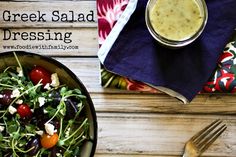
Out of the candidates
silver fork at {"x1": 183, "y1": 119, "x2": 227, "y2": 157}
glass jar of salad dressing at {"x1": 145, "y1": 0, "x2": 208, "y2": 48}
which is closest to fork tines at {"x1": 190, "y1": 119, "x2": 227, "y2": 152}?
silver fork at {"x1": 183, "y1": 119, "x2": 227, "y2": 157}

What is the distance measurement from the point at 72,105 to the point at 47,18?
23cm

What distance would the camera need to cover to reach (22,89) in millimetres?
1080

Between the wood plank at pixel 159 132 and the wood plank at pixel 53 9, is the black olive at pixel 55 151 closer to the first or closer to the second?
the wood plank at pixel 159 132

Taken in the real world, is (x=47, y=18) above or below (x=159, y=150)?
above

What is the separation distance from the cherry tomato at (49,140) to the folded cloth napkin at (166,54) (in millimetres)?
189

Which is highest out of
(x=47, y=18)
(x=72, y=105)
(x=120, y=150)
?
(x=47, y=18)

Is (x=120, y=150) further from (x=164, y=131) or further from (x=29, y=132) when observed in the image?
(x=29, y=132)

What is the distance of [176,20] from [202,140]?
10.2 inches

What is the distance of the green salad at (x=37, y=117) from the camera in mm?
1068

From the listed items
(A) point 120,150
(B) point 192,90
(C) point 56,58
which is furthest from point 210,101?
(C) point 56,58

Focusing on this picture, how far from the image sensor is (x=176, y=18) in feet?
3.64

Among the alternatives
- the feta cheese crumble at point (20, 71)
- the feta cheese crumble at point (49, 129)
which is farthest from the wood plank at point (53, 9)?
the feta cheese crumble at point (49, 129)

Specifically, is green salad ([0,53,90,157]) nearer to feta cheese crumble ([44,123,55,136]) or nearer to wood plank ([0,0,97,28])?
feta cheese crumble ([44,123,55,136])

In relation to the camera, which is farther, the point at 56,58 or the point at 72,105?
the point at 56,58
